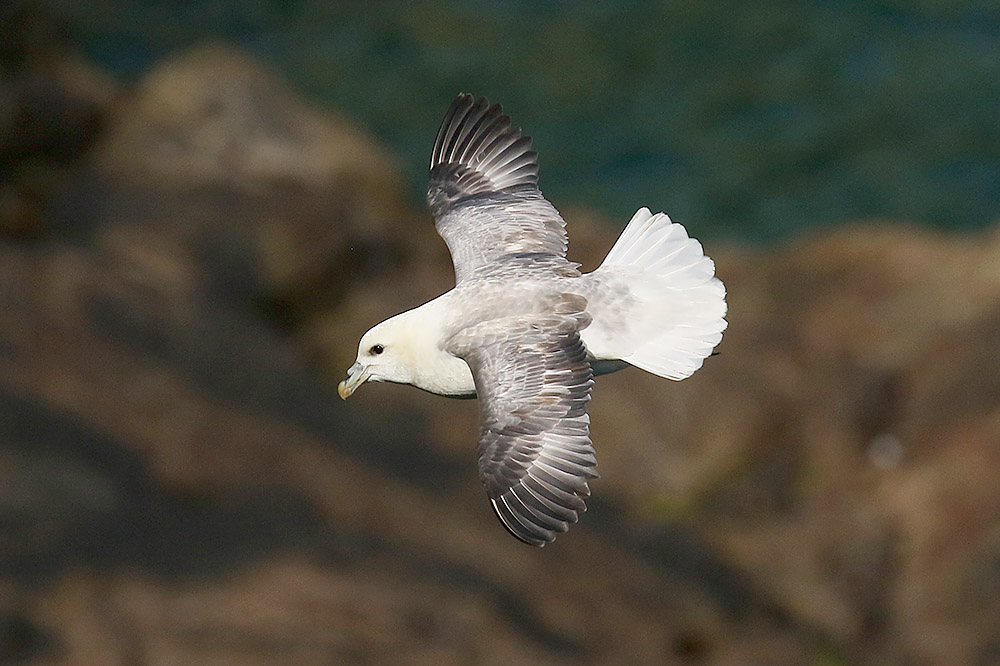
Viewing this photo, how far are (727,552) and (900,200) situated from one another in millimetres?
6890

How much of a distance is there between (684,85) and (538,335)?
1098 centimetres

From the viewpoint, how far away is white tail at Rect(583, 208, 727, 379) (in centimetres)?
507

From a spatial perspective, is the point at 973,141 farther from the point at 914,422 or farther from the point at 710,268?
the point at 710,268

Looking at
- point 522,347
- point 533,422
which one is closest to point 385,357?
point 522,347

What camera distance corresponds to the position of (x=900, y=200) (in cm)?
1416

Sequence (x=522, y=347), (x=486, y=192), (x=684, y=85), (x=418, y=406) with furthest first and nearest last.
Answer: (x=684, y=85)
(x=418, y=406)
(x=486, y=192)
(x=522, y=347)

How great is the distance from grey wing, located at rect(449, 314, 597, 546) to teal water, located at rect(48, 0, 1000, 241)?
29.8 ft

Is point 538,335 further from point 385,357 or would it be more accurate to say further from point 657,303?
point 385,357

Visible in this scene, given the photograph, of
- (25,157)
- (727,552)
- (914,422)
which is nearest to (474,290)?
(727,552)

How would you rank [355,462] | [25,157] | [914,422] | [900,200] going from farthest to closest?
[900,200] → [25,157] → [914,422] → [355,462]

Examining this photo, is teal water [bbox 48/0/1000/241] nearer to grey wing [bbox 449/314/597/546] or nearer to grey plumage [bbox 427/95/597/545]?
grey plumage [bbox 427/95/597/545]

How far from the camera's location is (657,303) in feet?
17.1

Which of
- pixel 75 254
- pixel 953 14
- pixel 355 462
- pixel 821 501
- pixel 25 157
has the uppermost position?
pixel 953 14

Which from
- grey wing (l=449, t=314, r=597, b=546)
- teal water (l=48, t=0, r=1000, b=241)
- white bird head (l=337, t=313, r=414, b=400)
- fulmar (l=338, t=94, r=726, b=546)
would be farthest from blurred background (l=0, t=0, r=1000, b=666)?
grey wing (l=449, t=314, r=597, b=546)
